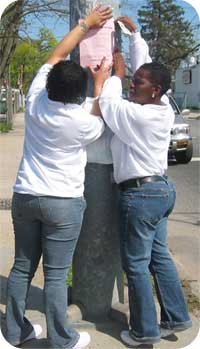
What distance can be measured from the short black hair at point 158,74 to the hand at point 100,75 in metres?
0.32

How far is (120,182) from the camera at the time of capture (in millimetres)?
3479

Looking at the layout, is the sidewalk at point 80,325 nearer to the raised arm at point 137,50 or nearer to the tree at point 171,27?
the raised arm at point 137,50

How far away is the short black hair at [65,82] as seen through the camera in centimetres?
318

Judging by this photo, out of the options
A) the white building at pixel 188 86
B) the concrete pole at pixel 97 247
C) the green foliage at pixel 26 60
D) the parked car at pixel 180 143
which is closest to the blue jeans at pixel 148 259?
the concrete pole at pixel 97 247

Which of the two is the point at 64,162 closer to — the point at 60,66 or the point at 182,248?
the point at 60,66

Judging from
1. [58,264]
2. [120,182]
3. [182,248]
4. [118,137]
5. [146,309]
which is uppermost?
[118,137]

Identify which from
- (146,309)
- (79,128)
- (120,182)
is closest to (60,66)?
(79,128)

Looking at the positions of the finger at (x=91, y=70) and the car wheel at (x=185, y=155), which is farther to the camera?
the car wheel at (x=185, y=155)

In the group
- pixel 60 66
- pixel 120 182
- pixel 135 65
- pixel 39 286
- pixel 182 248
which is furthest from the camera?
pixel 182 248

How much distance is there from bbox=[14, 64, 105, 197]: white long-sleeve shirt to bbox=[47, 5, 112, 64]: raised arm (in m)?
0.34

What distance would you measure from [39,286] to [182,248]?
2.01 metres

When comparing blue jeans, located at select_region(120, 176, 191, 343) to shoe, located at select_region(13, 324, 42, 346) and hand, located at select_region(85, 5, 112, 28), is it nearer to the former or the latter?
shoe, located at select_region(13, 324, 42, 346)

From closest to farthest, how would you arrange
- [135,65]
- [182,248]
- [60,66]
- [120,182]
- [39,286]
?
[60,66] < [120,182] < [135,65] < [39,286] < [182,248]

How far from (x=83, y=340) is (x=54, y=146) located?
132cm
